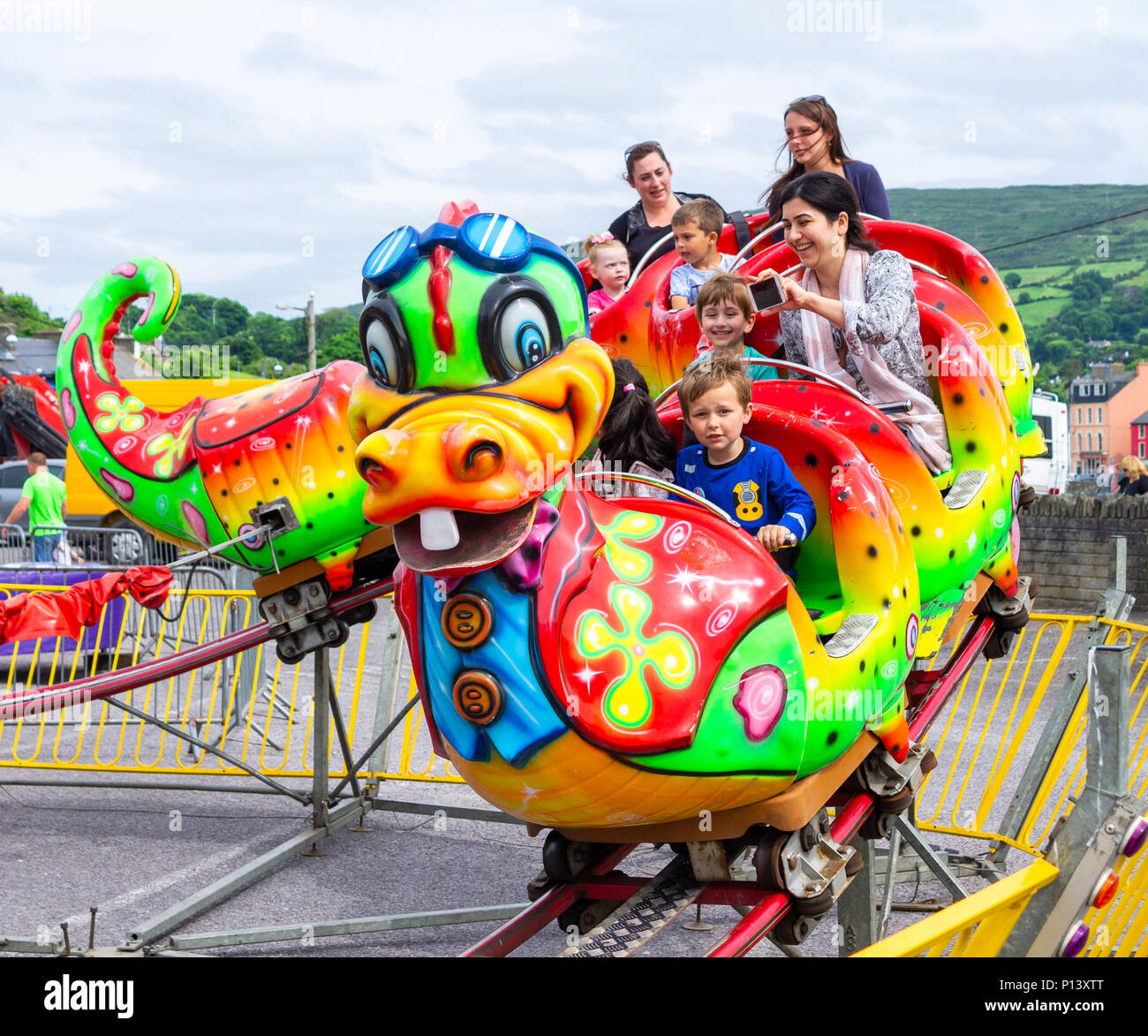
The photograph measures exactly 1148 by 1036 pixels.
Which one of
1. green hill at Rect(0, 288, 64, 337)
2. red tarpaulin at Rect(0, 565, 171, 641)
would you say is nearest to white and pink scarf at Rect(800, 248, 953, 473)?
red tarpaulin at Rect(0, 565, 171, 641)

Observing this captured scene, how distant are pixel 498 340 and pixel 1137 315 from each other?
117 m

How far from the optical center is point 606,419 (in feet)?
11.1

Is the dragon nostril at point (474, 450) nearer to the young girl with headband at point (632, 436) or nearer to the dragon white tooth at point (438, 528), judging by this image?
the dragon white tooth at point (438, 528)

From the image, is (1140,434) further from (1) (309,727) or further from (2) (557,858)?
(2) (557,858)

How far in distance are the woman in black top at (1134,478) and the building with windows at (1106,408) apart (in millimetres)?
71661

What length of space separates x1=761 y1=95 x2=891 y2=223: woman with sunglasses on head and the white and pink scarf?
0.81 m

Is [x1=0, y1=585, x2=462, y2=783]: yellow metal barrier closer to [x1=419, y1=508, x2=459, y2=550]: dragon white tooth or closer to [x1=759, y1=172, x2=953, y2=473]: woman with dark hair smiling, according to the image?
[x1=759, y1=172, x2=953, y2=473]: woman with dark hair smiling

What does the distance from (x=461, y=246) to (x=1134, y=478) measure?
14803 mm

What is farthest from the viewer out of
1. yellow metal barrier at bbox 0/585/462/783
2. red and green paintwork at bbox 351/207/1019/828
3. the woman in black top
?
the woman in black top

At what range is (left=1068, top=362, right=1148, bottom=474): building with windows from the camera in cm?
8450

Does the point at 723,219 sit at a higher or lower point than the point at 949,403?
higher
